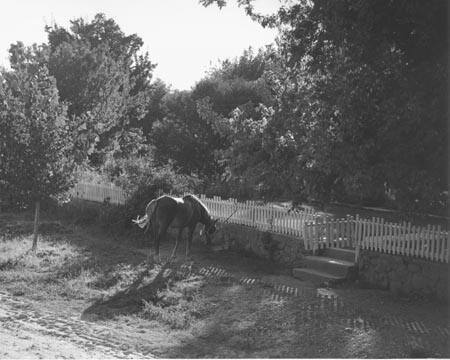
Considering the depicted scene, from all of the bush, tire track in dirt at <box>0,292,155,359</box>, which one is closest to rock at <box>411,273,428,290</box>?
tire track in dirt at <box>0,292,155,359</box>

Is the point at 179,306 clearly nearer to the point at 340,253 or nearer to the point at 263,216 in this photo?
the point at 340,253

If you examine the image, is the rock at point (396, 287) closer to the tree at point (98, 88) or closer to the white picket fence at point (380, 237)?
the white picket fence at point (380, 237)

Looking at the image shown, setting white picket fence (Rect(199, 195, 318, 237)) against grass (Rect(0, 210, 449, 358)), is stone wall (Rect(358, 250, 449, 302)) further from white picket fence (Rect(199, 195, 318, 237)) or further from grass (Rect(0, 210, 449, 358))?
white picket fence (Rect(199, 195, 318, 237))

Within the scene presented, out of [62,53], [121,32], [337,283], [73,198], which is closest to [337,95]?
[337,283]

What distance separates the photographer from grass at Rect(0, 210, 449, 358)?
7.54 m

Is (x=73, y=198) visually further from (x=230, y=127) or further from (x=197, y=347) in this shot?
(x=197, y=347)

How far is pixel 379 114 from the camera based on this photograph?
9.20 m

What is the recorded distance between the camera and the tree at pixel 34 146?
44.2ft

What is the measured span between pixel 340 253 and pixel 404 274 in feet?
5.91

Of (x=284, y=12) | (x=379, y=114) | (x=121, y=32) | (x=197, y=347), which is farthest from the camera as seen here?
(x=121, y=32)

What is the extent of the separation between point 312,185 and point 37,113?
23.6ft

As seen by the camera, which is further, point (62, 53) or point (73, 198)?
point (62, 53)

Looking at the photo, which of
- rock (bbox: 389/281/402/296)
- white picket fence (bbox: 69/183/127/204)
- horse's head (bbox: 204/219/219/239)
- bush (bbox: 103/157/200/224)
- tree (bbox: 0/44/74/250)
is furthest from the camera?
white picket fence (bbox: 69/183/127/204)

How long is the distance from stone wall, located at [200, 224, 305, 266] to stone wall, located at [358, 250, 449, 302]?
186 centimetres
